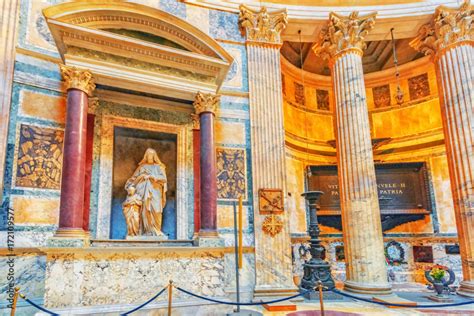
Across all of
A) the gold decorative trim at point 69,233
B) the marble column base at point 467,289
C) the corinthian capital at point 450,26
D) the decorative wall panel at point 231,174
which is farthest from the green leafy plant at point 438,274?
the gold decorative trim at point 69,233

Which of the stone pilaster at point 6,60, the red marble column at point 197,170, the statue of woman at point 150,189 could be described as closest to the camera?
the stone pilaster at point 6,60

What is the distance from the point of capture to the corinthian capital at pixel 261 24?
27.0ft

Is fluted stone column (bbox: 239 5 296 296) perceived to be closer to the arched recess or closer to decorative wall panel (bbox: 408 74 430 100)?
the arched recess

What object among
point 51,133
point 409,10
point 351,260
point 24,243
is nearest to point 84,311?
point 24,243

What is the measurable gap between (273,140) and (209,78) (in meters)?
2.01

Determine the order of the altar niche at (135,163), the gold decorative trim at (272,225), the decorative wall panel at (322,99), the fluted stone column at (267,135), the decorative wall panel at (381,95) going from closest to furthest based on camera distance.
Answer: the altar niche at (135,163) < the fluted stone column at (267,135) < the gold decorative trim at (272,225) < the decorative wall panel at (381,95) < the decorative wall panel at (322,99)

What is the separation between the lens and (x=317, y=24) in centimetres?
890

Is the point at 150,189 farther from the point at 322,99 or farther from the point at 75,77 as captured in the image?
the point at 322,99

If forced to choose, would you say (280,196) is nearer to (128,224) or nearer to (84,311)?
(128,224)

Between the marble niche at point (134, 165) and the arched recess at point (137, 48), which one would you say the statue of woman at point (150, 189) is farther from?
the arched recess at point (137, 48)

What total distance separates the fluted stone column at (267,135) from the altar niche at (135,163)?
173 centimetres

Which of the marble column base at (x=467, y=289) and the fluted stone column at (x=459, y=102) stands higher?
the fluted stone column at (x=459, y=102)

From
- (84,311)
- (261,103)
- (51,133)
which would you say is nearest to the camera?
(84,311)

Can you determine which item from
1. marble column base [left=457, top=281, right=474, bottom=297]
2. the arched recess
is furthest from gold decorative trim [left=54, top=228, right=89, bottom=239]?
marble column base [left=457, top=281, right=474, bottom=297]
